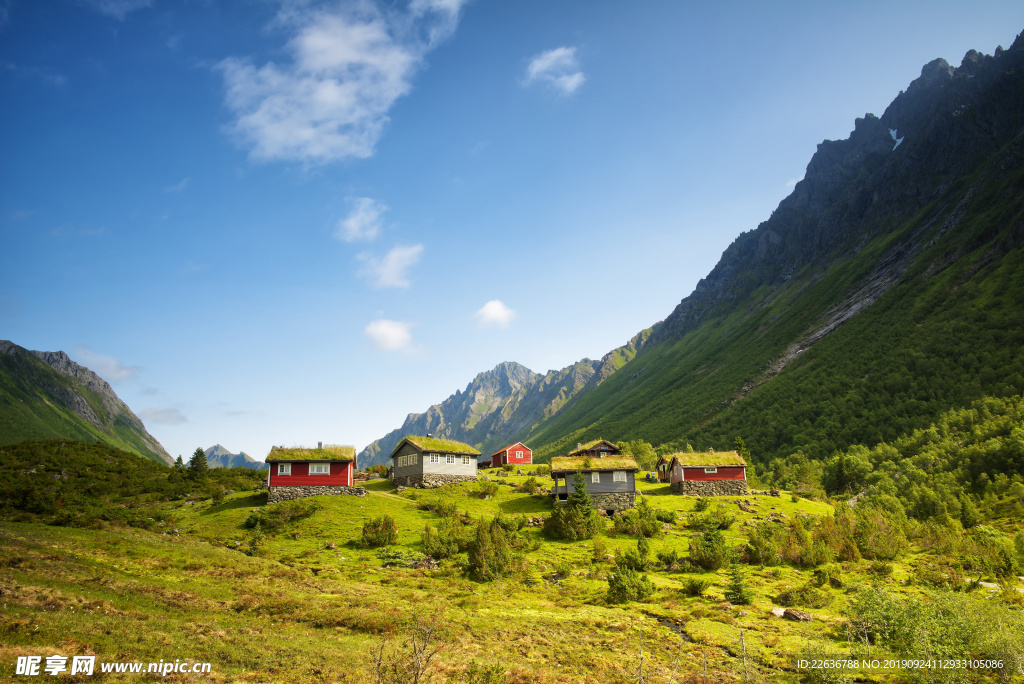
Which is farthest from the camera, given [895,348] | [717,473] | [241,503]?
[895,348]

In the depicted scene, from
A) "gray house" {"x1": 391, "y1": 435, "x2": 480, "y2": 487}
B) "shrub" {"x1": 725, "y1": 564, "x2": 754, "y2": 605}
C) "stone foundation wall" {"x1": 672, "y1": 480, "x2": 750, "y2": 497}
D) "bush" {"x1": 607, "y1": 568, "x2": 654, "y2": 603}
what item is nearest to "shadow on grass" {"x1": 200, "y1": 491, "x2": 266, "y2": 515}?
"gray house" {"x1": 391, "y1": 435, "x2": 480, "y2": 487}

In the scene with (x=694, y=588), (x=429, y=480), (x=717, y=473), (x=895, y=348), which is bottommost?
(x=694, y=588)

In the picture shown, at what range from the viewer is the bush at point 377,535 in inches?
1474

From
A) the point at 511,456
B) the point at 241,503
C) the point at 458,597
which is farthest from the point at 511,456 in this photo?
the point at 458,597

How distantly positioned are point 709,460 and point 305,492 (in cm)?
5248

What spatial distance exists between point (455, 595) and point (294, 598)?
27.5 ft

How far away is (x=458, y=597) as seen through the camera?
86.1 ft

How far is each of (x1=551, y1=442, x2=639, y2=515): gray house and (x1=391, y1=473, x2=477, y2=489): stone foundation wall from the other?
1403 centimetres

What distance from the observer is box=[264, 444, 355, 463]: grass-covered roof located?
52969 millimetres

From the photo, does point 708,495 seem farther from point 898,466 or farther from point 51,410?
point 51,410

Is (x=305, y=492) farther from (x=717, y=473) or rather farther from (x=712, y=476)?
(x=717, y=473)

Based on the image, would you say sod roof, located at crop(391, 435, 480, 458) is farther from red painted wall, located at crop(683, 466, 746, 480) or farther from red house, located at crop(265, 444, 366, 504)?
red painted wall, located at crop(683, 466, 746, 480)

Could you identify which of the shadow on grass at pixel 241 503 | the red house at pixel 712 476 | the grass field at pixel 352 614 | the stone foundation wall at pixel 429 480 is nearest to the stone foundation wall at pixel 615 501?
the red house at pixel 712 476

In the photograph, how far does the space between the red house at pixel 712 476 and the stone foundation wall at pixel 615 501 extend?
578 inches
